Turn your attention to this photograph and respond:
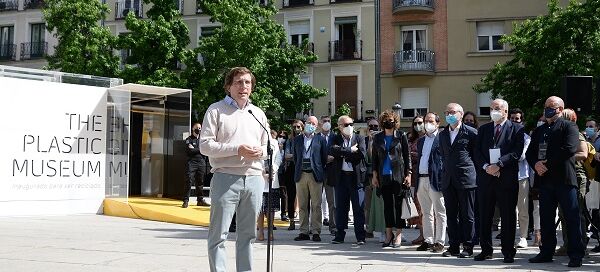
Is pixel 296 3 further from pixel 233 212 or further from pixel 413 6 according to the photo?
pixel 233 212

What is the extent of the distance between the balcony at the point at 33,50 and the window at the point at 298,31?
17333 mm

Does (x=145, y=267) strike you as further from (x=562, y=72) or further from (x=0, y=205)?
(x=562, y=72)

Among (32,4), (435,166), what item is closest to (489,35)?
(435,166)

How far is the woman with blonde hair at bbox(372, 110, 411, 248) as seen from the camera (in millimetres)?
9648

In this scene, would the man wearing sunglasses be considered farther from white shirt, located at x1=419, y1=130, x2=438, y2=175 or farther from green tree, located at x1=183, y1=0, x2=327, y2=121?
green tree, located at x1=183, y1=0, x2=327, y2=121

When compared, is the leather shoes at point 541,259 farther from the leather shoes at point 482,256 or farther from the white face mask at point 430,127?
the white face mask at point 430,127

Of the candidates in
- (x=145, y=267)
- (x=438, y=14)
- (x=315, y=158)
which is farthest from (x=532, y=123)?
(x=145, y=267)

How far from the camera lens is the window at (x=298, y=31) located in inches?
1512

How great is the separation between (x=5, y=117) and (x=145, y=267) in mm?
8426

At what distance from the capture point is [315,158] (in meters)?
Result: 10.8

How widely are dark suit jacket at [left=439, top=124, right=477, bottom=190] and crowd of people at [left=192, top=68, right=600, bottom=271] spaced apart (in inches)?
0.6

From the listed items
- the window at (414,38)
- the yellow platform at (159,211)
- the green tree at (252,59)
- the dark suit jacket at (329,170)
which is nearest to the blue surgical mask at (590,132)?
the dark suit jacket at (329,170)

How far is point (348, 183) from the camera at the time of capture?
10.4 m

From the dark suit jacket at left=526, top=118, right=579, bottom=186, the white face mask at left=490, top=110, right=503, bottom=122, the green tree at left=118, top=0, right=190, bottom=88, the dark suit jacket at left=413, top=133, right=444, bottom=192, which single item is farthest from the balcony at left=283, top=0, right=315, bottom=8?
the dark suit jacket at left=526, top=118, right=579, bottom=186
